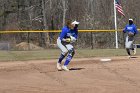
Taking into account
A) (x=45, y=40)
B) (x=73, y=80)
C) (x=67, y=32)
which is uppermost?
(x=67, y=32)

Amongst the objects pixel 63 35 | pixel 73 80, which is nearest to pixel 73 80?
pixel 73 80

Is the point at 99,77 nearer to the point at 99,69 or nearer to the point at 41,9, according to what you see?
the point at 99,69

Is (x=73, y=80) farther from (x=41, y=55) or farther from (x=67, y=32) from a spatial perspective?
(x=41, y=55)

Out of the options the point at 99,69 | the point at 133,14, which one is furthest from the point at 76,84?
the point at 133,14

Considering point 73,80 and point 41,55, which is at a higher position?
point 73,80

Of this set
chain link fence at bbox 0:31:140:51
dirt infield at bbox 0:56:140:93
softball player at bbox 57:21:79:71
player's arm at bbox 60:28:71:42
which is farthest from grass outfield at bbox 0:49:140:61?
chain link fence at bbox 0:31:140:51

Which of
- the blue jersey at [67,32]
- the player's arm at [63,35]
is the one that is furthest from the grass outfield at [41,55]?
the blue jersey at [67,32]

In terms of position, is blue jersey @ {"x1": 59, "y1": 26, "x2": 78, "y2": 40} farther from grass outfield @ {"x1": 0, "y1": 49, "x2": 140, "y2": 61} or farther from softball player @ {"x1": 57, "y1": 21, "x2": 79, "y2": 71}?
grass outfield @ {"x1": 0, "y1": 49, "x2": 140, "y2": 61}

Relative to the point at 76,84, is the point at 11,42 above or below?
below

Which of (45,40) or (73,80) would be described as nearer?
(73,80)

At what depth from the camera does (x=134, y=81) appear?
524 inches

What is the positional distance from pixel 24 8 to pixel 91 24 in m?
8.40

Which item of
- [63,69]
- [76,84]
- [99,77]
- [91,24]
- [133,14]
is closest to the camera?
[76,84]

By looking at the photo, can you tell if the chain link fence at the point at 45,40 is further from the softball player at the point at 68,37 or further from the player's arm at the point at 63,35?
the player's arm at the point at 63,35
